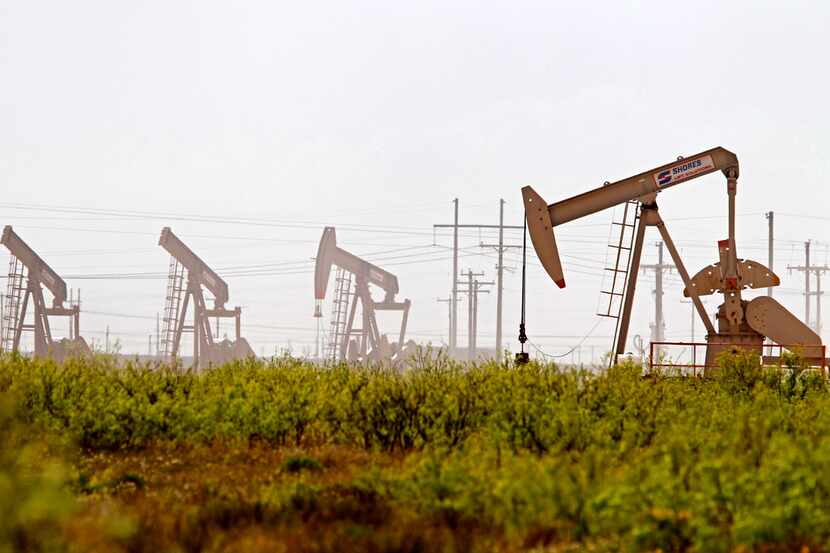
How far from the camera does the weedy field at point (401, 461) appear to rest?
673 centimetres

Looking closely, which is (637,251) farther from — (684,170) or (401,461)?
(401,461)

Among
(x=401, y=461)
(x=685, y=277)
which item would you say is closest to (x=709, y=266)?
(x=685, y=277)

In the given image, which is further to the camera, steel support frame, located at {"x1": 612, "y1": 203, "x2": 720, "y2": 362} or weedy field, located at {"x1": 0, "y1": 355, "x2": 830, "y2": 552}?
steel support frame, located at {"x1": 612, "y1": 203, "x2": 720, "y2": 362}

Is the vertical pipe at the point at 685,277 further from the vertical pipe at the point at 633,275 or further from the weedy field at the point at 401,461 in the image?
the weedy field at the point at 401,461

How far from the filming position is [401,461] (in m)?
10.6

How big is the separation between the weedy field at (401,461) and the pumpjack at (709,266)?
4.75m

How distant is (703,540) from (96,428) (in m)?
7.51

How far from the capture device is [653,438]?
1120 centimetres

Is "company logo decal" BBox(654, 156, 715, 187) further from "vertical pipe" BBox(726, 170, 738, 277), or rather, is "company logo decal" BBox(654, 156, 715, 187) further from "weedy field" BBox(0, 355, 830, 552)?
"weedy field" BBox(0, 355, 830, 552)

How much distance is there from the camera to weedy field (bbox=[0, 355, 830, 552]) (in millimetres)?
6734

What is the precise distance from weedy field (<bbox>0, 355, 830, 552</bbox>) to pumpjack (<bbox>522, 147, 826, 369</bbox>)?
15.6ft

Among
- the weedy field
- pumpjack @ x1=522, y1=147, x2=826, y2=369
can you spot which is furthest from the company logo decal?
the weedy field

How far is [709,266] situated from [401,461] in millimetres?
13561

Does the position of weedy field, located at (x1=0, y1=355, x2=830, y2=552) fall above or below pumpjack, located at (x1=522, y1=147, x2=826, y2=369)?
below
